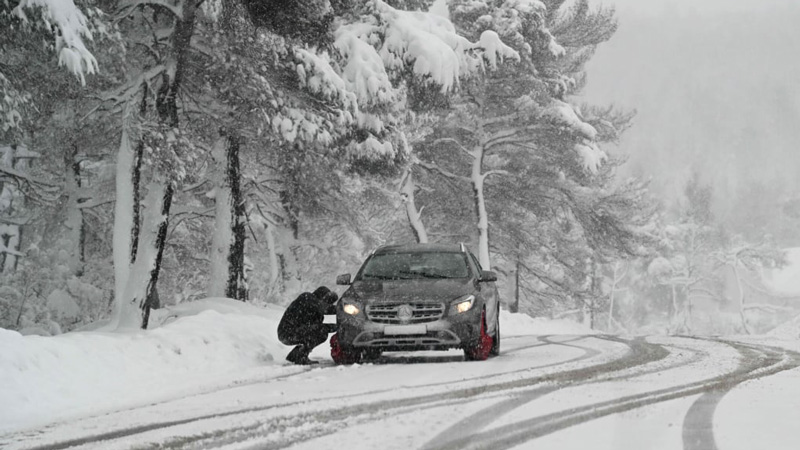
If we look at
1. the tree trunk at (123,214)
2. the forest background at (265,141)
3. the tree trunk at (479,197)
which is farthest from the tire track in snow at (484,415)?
the tree trunk at (479,197)

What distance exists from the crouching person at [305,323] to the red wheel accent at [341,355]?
269 millimetres

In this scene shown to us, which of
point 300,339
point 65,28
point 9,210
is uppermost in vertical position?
point 65,28

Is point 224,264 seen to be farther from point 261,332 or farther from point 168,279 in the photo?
point 168,279

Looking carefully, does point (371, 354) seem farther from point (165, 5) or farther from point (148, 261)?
point (165, 5)

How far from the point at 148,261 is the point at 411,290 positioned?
3993 mm

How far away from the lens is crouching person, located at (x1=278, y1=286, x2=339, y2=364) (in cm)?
1184

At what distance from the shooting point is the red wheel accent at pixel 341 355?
11.8 m

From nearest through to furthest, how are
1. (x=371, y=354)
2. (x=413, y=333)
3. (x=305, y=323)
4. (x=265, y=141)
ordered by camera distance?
(x=413, y=333) → (x=305, y=323) → (x=371, y=354) → (x=265, y=141)

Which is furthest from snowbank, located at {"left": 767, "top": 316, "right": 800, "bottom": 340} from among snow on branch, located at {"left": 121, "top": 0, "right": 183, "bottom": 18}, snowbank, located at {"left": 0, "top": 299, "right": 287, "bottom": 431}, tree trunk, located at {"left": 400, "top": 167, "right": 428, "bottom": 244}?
snow on branch, located at {"left": 121, "top": 0, "right": 183, "bottom": 18}

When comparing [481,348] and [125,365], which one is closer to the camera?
[125,365]

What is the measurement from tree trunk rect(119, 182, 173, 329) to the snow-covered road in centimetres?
321

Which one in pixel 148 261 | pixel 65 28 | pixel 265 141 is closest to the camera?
pixel 65 28

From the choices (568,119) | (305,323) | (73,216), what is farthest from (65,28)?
(568,119)

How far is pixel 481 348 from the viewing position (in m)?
11.8
